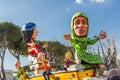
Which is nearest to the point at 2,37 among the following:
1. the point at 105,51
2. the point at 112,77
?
the point at 105,51

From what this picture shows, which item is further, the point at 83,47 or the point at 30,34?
the point at 30,34

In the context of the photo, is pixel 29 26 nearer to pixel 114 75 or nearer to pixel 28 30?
pixel 28 30

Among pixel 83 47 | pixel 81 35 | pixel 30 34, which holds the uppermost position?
pixel 30 34

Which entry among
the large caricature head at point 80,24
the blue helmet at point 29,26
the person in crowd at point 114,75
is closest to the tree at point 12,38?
the blue helmet at point 29,26

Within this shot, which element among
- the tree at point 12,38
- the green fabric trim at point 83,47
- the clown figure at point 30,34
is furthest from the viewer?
the tree at point 12,38

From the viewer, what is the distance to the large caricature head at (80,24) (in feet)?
19.3

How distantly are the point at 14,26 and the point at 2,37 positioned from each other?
1.92m

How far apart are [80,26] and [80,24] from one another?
38 millimetres

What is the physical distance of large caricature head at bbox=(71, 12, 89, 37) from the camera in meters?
5.88

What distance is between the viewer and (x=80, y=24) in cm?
587

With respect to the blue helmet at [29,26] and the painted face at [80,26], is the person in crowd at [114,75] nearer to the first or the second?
the painted face at [80,26]

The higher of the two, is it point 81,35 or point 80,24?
point 80,24

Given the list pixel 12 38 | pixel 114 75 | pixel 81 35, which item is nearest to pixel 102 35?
pixel 81 35

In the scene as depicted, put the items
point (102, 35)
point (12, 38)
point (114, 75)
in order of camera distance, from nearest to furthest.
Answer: point (114, 75), point (102, 35), point (12, 38)
